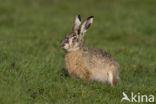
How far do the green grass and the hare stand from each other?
228 mm

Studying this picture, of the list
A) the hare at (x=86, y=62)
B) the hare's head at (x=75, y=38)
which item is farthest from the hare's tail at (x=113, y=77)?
the hare's head at (x=75, y=38)

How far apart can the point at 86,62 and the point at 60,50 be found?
9.96ft

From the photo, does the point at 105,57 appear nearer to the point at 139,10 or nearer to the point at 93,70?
the point at 93,70

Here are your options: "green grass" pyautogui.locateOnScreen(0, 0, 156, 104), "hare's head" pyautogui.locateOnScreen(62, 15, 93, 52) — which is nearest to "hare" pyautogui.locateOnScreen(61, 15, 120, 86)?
"hare's head" pyautogui.locateOnScreen(62, 15, 93, 52)

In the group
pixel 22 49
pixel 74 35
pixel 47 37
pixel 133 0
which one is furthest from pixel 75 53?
pixel 133 0

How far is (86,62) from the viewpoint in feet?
23.0

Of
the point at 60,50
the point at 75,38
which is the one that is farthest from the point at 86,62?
the point at 60,50

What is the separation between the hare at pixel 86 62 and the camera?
22.8 ft

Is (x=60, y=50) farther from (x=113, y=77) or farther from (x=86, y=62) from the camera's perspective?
(x=113, y=77)

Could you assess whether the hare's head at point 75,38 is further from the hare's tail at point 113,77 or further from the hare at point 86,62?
the hare's tail at point 113,77

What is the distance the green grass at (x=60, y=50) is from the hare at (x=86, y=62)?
23 centimetres

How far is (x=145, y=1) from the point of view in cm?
1897

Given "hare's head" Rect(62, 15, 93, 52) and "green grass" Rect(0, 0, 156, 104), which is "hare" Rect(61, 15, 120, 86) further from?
"green grass" Rect(0, 0, 156, 104)

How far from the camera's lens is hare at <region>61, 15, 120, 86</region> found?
6.94m
